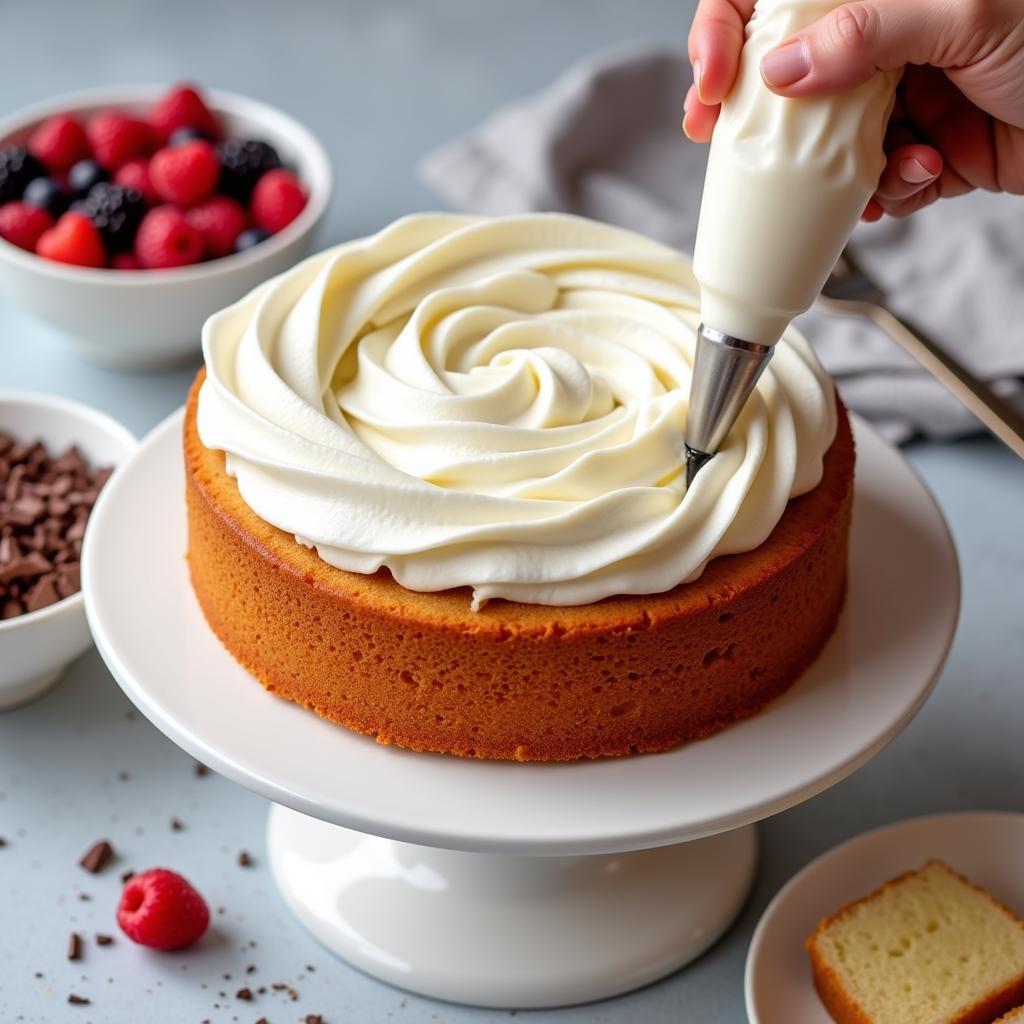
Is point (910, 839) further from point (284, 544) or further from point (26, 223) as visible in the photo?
point (26, 223)

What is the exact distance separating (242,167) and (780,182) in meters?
1.94

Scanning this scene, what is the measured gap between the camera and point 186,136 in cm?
316

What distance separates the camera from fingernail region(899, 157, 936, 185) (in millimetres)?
1824

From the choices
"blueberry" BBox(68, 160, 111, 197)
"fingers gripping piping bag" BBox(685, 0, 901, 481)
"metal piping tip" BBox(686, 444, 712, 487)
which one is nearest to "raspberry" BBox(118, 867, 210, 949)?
"metal piping tip" BBox(686, 444, 712, 487)

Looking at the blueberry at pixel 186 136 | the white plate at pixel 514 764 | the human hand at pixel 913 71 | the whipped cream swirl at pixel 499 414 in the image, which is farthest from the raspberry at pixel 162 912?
the blueberry at pixel 186 136

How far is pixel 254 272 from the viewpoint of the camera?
290 centimetres

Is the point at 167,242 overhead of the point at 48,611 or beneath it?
overhead

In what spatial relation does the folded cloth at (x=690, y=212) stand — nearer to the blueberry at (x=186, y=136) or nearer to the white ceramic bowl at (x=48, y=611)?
the blueberry at (x=186, y=136)

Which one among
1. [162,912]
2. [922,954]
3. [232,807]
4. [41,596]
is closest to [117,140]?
[41,596]

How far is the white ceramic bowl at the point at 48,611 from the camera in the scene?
2143 millimetres

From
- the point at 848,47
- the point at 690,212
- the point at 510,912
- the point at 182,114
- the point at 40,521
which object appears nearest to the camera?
the point at 848,47

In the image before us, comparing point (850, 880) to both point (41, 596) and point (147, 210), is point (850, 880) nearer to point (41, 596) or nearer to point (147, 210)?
point (41, 596)

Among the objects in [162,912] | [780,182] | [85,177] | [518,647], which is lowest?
[162,912]

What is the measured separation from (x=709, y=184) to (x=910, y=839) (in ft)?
3.46
